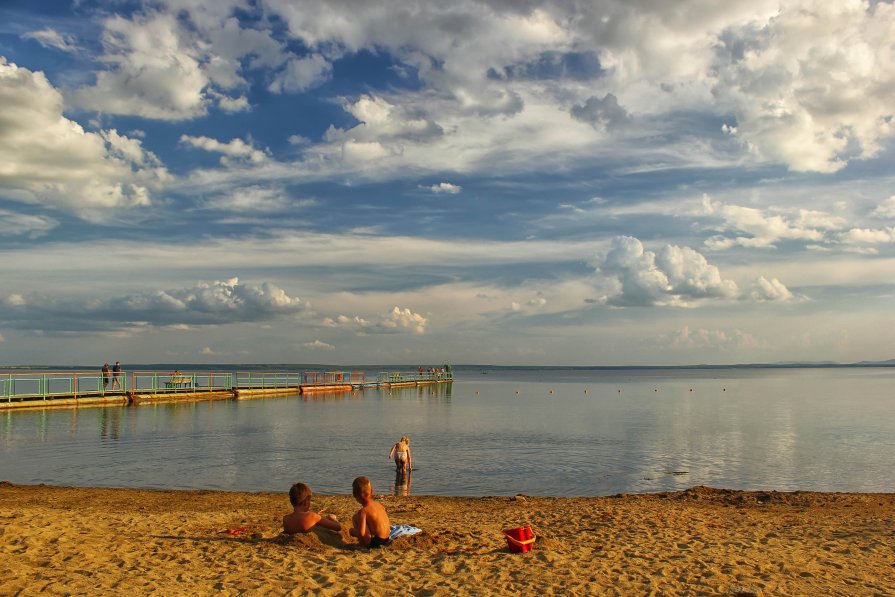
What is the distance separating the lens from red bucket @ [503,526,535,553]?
30.3ft

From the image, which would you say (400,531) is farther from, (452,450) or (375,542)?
(452,450)

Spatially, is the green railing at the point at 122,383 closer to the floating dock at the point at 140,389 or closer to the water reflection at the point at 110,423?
the floating dock at the point at 140,389

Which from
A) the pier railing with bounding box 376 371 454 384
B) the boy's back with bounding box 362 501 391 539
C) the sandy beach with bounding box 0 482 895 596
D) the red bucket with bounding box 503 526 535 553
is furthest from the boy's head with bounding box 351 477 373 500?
the pier railing with bounding box 376 371 454 384

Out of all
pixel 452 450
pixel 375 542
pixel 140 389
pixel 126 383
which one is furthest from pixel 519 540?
pixel 126 383

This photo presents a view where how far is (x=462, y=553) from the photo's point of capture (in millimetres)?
9242

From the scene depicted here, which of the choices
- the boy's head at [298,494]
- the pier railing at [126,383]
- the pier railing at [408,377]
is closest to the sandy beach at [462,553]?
the boy's head at [298,494]

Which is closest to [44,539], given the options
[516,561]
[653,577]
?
[516,561]

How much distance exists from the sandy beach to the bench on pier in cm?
3968

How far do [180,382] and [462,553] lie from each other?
48.3 metres

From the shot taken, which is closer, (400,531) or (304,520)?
(304,520)

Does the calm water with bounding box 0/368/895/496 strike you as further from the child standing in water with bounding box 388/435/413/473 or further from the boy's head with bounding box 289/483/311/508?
the boy's head with bounding box 289/483/311/508

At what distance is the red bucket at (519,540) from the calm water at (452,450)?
7449mm

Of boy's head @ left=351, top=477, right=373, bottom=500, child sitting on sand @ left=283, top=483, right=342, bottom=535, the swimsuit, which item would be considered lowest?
the swimsuit

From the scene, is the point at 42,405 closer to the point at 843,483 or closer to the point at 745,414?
the point at 843,483
